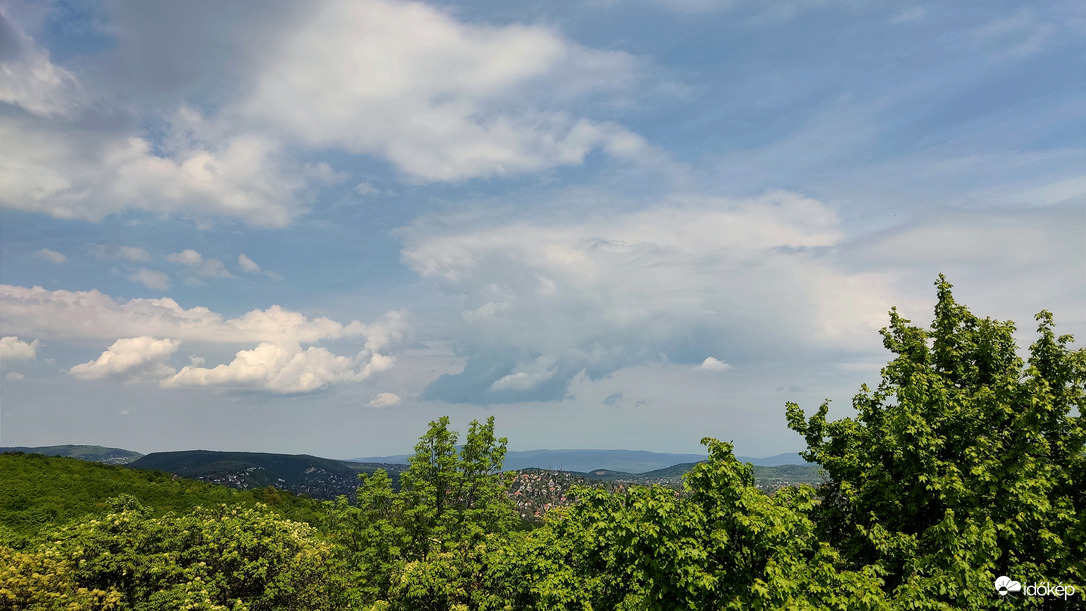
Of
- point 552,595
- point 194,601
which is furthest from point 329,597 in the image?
point 552,595

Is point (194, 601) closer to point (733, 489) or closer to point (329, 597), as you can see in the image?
point (329, 597)

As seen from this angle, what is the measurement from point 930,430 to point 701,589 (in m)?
11.3

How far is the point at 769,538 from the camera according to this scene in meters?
17.3

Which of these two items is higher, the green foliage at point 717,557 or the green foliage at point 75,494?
the green foliage at point 717,557

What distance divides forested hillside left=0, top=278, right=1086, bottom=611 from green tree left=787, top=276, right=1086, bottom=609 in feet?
0.26

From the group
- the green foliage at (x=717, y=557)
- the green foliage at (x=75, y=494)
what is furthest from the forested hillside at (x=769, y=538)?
the green foliage at (x=75, y=494)

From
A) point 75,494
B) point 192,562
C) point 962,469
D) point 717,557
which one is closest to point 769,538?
point 717,557

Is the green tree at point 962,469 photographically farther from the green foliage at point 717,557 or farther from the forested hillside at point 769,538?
the green foliage at point 717,557

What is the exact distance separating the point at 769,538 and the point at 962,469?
1016cm

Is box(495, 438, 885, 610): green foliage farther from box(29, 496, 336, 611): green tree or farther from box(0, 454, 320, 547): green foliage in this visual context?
box(0, 454, 320, 547): green foliage

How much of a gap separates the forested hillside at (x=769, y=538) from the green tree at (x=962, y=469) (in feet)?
0.26

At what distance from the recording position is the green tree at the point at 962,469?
1869 centimetres

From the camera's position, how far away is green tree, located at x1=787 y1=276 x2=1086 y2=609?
61.3 ft

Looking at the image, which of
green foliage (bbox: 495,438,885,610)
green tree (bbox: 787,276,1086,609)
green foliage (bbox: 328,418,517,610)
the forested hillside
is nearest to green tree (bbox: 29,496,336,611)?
the forested hillside
